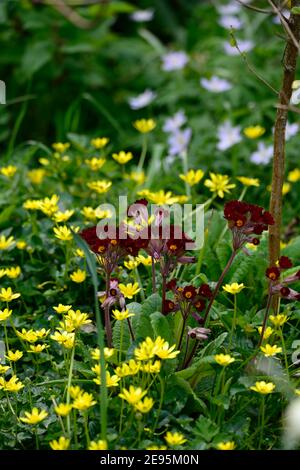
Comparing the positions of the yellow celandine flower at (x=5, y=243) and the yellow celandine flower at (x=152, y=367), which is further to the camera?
the yellow celandine flower at (x=5, y=243)

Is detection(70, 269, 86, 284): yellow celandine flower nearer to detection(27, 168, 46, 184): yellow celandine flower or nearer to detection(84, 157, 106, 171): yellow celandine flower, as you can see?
detection(84, 157, 106, 171): yellow celandine flower

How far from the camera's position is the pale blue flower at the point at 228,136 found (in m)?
3.14

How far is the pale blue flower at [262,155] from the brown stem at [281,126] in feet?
3.55

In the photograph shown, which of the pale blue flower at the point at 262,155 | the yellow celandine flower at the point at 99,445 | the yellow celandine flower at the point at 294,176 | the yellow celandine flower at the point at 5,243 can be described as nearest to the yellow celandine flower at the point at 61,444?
the yellow celandine flower at the point at 99,445

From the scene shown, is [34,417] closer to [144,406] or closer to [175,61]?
[144,406]

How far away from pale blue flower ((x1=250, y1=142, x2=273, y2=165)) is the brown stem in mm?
1083

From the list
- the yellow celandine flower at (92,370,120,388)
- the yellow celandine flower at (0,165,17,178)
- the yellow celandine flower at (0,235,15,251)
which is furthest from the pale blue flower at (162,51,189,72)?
the yellow celandine flower at (92,370,120,388)

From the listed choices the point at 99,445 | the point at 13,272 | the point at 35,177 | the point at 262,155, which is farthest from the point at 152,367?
the point at 262,155

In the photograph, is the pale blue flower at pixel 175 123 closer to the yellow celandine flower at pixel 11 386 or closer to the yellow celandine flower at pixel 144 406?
the yellow celandine flower at pixel 11 386

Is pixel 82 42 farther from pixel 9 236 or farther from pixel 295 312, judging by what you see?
pixel 295 312

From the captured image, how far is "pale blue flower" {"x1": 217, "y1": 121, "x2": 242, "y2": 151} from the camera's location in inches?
124
